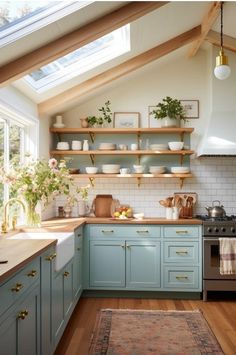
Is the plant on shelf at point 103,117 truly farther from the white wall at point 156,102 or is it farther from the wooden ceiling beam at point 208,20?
the wooden ceiling beam at point 208,20

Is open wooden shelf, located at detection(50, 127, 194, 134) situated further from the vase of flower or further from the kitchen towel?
the kitchen towel

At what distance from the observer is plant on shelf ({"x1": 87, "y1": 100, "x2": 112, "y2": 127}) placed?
5.08 metres

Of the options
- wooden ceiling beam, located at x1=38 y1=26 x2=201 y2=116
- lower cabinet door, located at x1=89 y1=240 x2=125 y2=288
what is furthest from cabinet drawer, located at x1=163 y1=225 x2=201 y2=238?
wooden ceiling beam, located at x1=38 y1=26 x2=201 y2=116

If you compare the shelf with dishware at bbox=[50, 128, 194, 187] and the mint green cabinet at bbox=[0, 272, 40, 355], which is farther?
the shelf with dishware at bbox=[50, 128, 194, 187]

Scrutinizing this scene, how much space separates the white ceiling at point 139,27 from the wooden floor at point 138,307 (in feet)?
8.03

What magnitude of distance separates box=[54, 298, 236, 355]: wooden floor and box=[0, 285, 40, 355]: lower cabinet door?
2.96 feet

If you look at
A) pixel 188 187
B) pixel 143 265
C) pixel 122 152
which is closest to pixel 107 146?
pixel 122 152

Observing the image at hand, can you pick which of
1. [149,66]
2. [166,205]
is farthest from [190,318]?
[149,66]

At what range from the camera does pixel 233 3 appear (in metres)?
3.77

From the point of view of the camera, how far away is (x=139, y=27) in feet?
12.2

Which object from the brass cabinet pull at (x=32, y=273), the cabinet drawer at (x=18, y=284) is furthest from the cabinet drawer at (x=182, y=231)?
the brass cabinet pull at (x=32, y=273)

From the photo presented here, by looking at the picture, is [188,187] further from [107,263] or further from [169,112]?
[107,263]

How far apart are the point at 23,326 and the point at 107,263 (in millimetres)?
2582

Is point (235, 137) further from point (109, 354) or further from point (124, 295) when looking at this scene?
point (109, 354)
